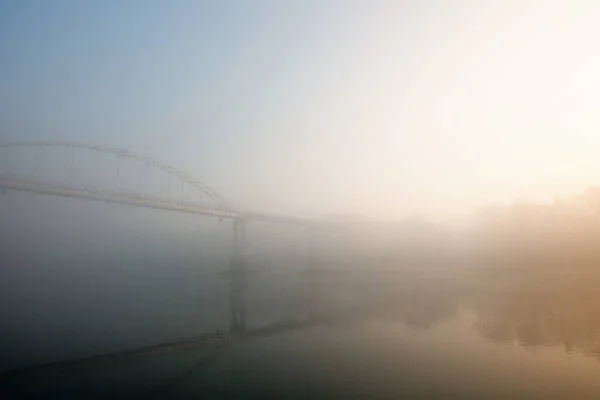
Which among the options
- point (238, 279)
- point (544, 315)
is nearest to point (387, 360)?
point (544, 315)

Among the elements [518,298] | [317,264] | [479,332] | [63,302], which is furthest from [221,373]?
[317,264]

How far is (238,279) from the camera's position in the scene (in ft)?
123

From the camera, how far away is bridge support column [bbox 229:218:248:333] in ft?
59.0

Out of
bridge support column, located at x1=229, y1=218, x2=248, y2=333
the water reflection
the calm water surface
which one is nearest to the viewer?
the calm water surface

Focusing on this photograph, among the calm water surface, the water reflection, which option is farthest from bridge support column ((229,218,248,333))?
the water reflection

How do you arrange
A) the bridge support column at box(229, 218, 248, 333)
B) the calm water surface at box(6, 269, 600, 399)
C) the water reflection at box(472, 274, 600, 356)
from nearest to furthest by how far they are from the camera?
the calm water surface at box(6, 269, 600, 399) < the water reflection at box(472, 274, 600, 356) < the bridge support column at box(229, 218, 248, 333)

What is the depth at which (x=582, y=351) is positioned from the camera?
42.7 feet

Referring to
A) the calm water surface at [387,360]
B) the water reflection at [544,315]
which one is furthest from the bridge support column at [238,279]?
the water reflection at [544,315]

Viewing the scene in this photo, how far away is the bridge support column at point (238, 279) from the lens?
18.0 m

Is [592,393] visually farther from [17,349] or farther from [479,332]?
[17,349]

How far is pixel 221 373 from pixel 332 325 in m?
7.14

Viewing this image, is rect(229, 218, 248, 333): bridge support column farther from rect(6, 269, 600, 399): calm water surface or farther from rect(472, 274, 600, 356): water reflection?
rect(472, 274, 600, 356): water reflection

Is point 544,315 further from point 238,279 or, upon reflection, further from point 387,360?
point 238,279

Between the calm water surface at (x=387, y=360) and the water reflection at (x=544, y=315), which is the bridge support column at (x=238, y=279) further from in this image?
the water reflection at (x=544, y=315)
